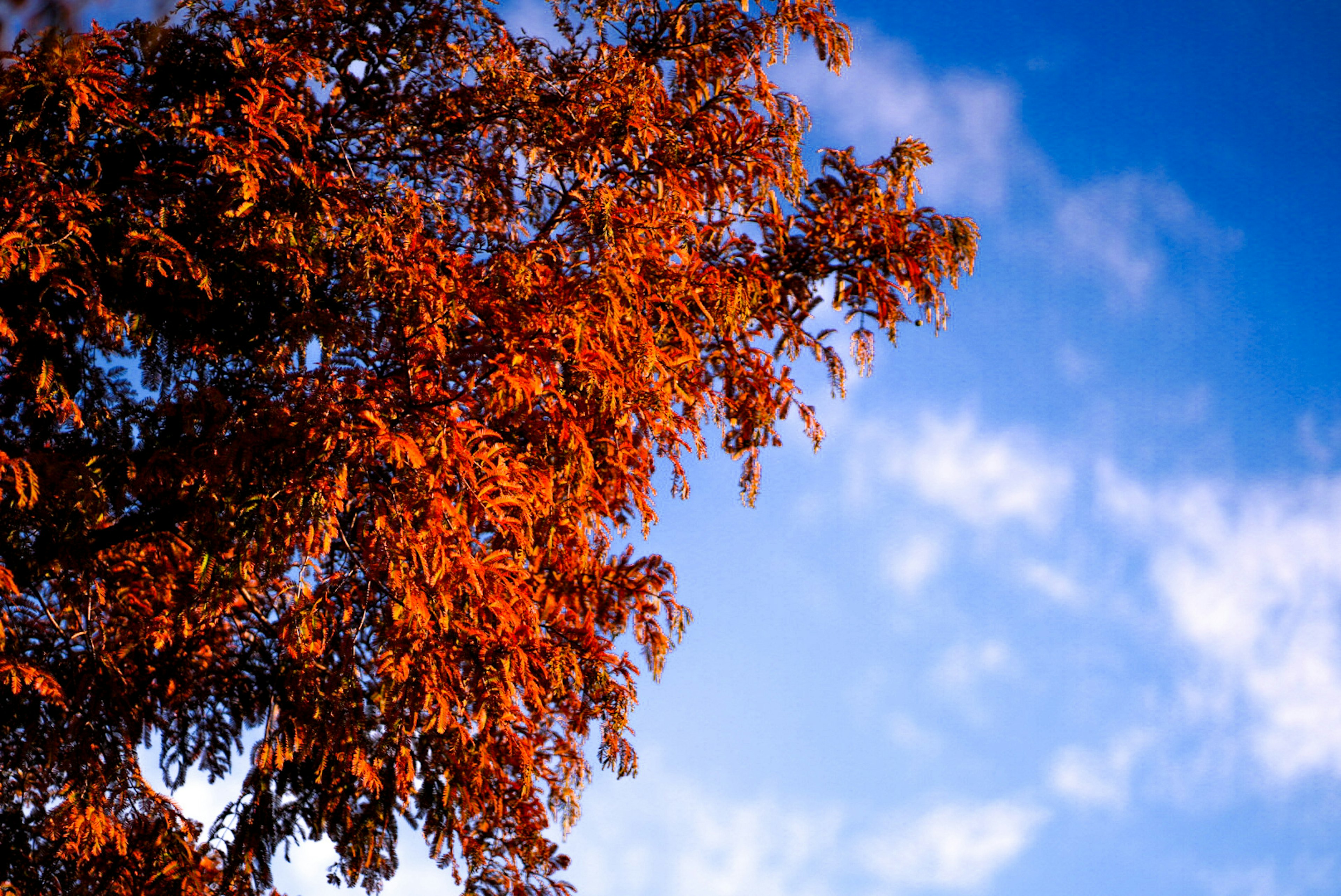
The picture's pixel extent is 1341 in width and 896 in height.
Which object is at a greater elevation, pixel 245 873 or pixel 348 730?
pixel 348 730

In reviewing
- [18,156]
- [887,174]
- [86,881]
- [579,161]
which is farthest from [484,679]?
[887,174]

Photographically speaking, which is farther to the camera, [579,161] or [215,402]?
[579,161]

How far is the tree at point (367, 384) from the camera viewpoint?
15.1 ft

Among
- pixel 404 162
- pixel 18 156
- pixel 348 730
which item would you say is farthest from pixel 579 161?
pixel 348 730

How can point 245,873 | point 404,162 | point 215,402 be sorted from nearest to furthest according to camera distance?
point 215,402 → point 245,873 → point 404,162

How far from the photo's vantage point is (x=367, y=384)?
4.64 m

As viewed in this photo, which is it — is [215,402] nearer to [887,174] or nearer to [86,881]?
[86,881]

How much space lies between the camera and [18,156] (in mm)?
4832

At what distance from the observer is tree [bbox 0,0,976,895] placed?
4598 mm

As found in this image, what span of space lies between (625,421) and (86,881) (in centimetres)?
329

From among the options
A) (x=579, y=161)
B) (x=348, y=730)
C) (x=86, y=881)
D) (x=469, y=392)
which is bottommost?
(x=86, y=881)

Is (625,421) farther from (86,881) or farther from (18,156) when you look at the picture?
(86,881)

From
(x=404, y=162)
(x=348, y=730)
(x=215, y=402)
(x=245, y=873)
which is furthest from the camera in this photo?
(x=404, y=162)

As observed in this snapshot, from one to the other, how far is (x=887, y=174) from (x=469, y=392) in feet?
8.96
